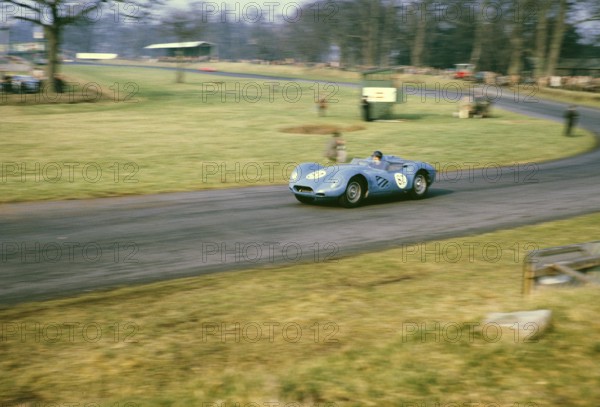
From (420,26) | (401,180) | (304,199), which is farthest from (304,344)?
(420,26)

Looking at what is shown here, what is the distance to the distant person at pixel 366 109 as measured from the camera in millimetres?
35250

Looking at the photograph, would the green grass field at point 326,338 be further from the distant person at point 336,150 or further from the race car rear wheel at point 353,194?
the distant person at point 336,150

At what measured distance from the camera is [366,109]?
116 ft

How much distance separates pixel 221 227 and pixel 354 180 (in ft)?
11.0

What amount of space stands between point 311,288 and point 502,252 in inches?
147

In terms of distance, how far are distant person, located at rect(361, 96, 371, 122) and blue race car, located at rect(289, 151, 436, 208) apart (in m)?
20.3

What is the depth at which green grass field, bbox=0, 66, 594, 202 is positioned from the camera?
19.1m

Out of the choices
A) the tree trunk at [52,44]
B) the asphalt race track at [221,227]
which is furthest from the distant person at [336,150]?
the tree trunk at [52,44]

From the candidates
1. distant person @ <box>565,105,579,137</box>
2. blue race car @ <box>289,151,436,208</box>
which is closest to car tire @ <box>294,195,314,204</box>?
blue race car @ <box>289,151,436,208</box>

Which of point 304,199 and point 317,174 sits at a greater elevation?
point 317,174

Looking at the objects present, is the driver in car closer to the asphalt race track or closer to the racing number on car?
the racing number on car

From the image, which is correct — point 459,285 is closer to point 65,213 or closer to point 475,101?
point 65,213

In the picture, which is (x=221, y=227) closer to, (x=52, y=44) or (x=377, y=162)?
(x=377, y=162)

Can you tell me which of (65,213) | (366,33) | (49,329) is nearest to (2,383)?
(49,329)
